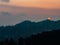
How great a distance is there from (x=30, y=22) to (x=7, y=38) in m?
5.85

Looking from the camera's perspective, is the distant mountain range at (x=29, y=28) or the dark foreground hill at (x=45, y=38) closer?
the dark foreground hill at (x=45, y=38)

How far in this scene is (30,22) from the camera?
38594 mm

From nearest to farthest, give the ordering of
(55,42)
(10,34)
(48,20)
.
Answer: (55,42) → (10,34) → (48,20)

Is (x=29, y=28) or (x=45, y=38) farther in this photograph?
(x=29, y=28)

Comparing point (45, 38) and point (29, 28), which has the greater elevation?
point (45, 38)

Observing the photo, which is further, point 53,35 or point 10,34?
point 10,34

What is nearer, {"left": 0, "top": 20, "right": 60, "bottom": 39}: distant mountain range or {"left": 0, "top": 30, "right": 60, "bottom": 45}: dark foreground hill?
{"left": 0, "top": 30, "right": 60, "bottom": 45}: dark foreground hill

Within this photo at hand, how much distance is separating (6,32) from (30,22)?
11.1ft

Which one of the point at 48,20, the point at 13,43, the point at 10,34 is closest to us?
the point at 13,43

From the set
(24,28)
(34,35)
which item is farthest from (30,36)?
(24,28)

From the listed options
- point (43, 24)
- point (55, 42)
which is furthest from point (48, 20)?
point (55, 42)

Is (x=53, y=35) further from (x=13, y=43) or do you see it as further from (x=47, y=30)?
(x=13, y=43)

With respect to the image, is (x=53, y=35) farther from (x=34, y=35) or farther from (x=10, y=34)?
(x=10, y=34)

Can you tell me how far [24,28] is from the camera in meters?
35.6
